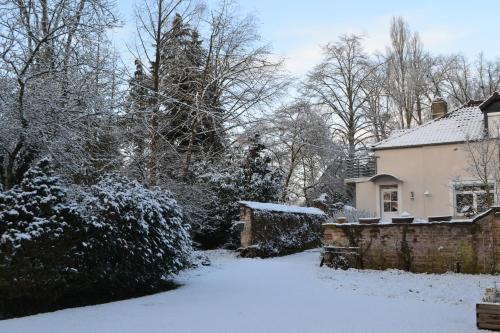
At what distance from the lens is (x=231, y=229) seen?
20.2 m

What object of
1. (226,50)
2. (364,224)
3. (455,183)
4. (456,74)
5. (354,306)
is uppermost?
(456,74)

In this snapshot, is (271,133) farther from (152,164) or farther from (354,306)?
(354,306)

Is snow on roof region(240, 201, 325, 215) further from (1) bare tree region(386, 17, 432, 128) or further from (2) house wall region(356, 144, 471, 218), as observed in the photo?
(1) bare tree region(386, 17, 432, 128)

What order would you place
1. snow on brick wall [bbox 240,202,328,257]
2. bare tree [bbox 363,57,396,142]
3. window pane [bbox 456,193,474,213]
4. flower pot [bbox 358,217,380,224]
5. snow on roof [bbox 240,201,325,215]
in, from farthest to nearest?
bare tree [bbox 363,57,396,142], window pane [bbox 456,193,474,213], snow on roof [bbox 240,201,325,215], snow on brick wall [bbox 240,202,328,257], flower pot [bbox 358,217,380,224]

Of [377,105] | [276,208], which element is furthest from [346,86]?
[276,208]

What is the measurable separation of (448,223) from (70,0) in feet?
32.6

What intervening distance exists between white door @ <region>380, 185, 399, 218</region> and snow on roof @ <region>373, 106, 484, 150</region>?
2.03 m

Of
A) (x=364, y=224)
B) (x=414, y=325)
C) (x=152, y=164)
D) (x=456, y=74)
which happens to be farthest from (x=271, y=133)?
(x=414, y=325)

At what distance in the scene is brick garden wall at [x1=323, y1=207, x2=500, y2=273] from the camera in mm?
12164

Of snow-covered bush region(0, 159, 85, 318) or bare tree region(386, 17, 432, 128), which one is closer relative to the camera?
snow-covered bush region(0, 159, 85, 318)

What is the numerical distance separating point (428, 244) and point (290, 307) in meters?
5.92

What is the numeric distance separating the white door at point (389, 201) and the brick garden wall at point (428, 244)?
9767mm

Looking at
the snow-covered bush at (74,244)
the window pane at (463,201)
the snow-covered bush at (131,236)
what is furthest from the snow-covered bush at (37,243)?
the window pane at (463,201)

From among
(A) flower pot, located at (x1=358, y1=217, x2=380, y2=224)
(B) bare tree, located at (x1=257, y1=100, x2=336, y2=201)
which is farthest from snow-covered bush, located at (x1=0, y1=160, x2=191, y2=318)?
(B) bare tree, located at (x1=257, y1=100, x2=336, y2=201)
